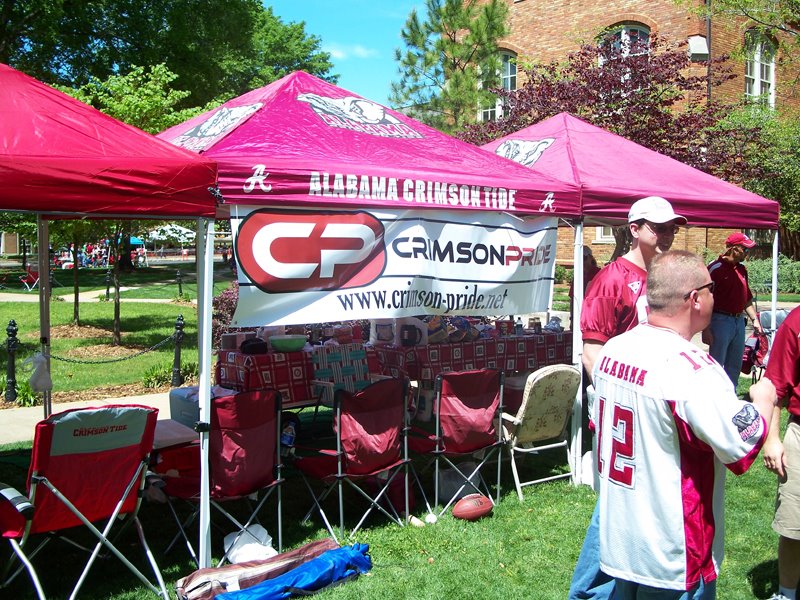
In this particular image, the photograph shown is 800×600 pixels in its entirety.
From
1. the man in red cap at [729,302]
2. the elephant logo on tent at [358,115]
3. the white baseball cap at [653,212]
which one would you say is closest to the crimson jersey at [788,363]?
the white baseball cap at [653,212]

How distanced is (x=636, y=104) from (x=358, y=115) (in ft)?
31.7

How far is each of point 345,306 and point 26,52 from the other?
24.7m

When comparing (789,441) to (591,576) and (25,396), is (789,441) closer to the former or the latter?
(591,576)

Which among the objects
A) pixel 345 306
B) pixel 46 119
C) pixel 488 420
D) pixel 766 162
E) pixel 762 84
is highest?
pixel 762 84

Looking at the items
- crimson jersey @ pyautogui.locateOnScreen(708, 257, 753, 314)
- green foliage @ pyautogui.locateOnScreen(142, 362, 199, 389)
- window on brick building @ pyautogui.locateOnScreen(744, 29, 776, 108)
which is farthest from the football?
window on brick building @ pyautogui.locateOnScreen(744, 29, 776, 108)

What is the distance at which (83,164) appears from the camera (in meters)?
3.71

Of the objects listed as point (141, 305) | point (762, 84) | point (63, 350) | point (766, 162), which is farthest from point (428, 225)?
point (762, 84)

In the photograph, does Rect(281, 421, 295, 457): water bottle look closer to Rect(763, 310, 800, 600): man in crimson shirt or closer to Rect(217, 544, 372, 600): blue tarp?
Rect(217, 544, 372, 600): blue tarp

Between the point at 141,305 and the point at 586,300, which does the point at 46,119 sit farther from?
the point at 141,305

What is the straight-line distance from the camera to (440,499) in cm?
564

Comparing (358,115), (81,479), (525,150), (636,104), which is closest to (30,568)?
(81,479)

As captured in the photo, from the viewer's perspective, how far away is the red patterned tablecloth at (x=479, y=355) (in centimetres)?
671

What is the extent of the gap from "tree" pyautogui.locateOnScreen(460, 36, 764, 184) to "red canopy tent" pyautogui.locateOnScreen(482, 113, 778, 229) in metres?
6.95

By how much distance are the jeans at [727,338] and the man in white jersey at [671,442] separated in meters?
5.52
